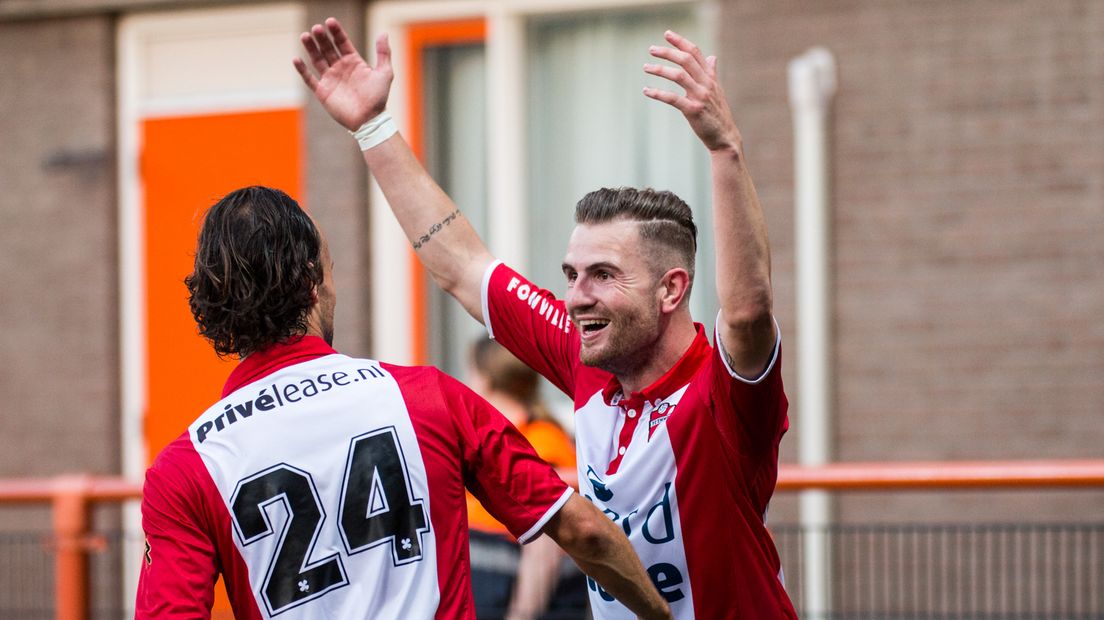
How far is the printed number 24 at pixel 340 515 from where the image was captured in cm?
288

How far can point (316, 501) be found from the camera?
9.50 feet

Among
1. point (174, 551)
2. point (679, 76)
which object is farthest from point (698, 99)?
point (174, 551)

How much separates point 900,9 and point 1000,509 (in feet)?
8.90

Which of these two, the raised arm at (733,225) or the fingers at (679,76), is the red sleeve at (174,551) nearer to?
the raised arm at (733,225)

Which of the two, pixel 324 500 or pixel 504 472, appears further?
pixel 504 472

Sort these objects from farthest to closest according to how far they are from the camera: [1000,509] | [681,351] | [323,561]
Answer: [1000,509]
[681,351]
[323,561]

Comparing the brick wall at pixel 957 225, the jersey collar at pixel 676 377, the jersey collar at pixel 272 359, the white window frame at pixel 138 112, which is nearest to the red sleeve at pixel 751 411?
the jersey collar at pixel 676 377

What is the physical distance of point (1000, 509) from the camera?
741cm

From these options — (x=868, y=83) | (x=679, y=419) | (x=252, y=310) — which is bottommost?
(x=679, y=419)

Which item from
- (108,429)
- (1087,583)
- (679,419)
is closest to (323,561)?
(679,419)

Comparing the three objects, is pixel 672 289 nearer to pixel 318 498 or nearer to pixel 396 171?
pixel 396 171

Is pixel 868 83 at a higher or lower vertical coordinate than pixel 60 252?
higher

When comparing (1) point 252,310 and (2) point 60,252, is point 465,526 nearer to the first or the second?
(1) point 252,310

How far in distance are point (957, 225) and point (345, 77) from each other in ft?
14.6
